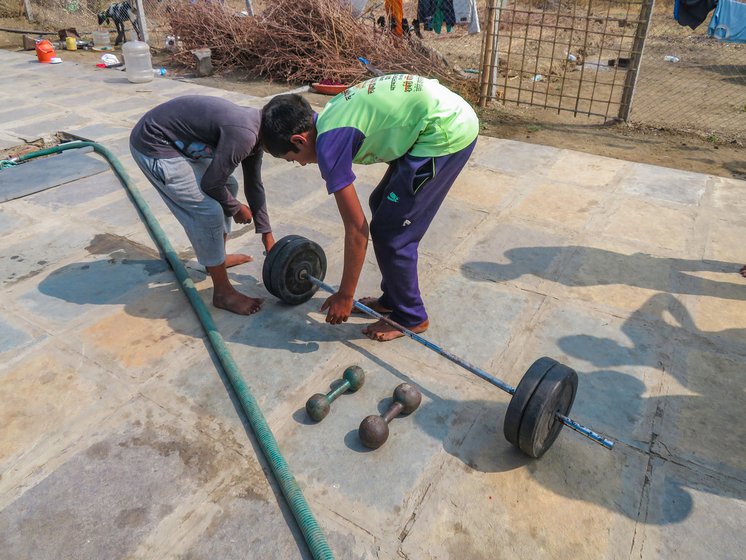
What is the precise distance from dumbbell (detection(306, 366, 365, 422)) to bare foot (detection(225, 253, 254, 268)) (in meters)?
1.52

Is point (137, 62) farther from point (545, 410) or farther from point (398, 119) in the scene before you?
point (545, 410)

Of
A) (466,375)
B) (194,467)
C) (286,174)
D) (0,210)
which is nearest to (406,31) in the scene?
(286,174)

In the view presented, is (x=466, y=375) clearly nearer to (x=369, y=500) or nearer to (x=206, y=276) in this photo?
(x=369, y=500)

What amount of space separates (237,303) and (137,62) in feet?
25.1

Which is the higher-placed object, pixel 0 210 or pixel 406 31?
pixel 406 31

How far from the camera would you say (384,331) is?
3.22 metres

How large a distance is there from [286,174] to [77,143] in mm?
2441

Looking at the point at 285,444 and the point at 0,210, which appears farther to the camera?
the point at 0,210

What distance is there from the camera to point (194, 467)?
7.98 ft

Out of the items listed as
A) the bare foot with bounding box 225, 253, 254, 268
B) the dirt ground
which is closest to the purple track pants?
the bare foot with bounding box 225, 253, 254, 268

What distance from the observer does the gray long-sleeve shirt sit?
9.23 feet

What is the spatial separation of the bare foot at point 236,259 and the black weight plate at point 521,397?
238 cm

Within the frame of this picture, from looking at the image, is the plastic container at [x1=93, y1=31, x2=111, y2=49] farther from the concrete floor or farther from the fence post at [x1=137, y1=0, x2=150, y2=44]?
the concrete floor

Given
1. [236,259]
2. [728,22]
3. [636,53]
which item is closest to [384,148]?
[236,259]
